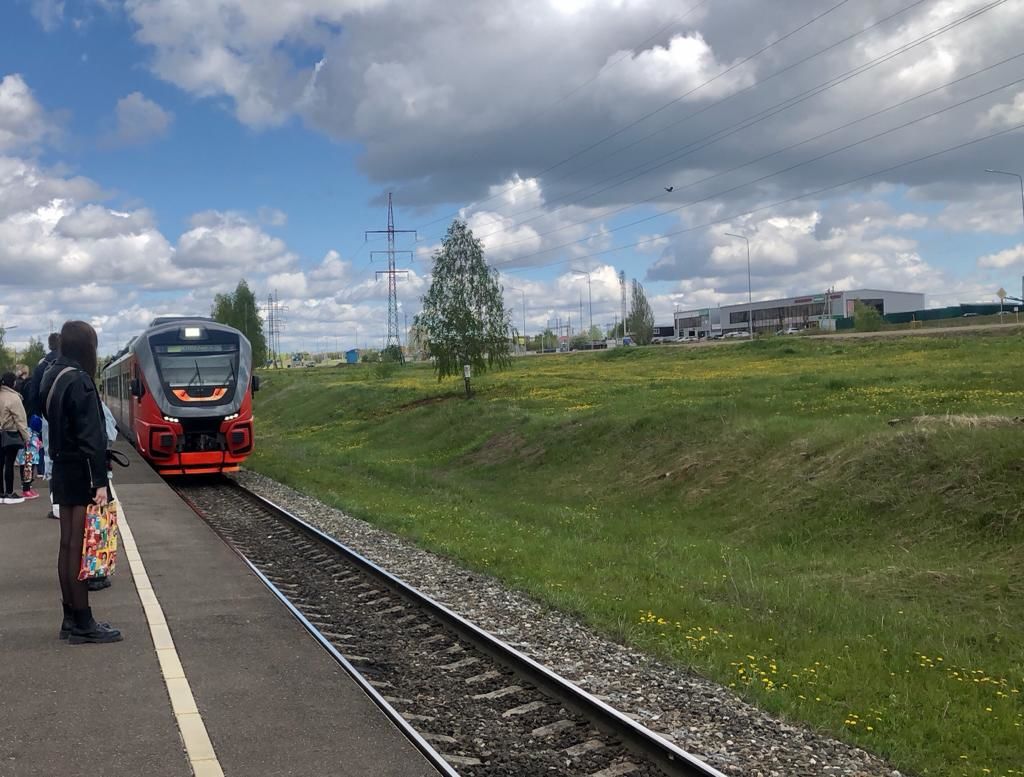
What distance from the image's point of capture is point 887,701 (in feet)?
22.8

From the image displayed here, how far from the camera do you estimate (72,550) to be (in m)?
7.03

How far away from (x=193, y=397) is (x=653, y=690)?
15689 mm

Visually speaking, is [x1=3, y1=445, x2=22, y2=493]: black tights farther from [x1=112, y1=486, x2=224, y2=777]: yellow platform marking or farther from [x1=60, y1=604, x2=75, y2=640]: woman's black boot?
[x1=60, y1=604, x2=75, y2=640]: woman's black boot

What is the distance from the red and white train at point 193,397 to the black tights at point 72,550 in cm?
1364

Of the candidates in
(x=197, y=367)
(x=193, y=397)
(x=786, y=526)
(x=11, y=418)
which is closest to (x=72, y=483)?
(x=11, y=418)

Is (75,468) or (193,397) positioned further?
(193,397)

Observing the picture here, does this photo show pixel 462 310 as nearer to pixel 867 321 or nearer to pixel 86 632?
pixel 86 632

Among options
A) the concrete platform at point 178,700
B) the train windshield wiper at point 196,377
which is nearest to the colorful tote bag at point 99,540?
the concrete platform at point 178,700

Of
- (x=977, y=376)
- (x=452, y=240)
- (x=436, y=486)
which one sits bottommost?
(x=436, y=486)

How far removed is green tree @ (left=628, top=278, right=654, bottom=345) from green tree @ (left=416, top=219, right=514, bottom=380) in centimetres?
9513

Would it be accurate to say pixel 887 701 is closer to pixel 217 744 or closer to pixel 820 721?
pixel 820 721

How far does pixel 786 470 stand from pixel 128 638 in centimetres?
1173

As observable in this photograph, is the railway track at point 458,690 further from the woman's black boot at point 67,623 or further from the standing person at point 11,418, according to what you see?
the standing person at point 11,418

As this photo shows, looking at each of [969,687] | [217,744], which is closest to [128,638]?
[217,744]
